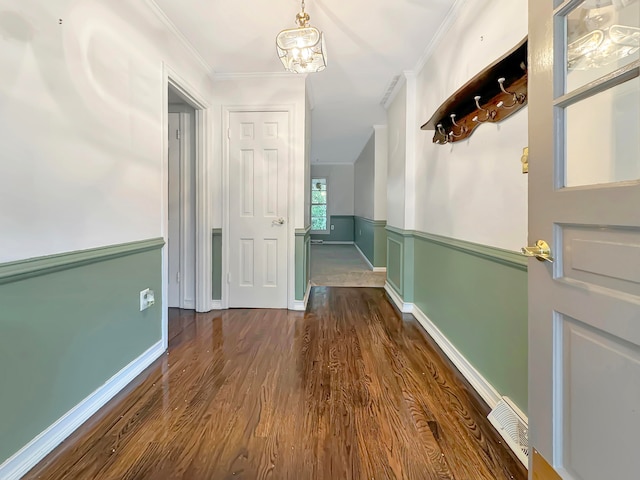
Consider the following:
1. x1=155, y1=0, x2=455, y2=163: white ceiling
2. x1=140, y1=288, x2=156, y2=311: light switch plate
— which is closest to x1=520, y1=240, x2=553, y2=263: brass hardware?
x1=155, y1=0, x2=455, y2=163: white ceiling

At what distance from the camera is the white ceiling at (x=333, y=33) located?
2.14 m

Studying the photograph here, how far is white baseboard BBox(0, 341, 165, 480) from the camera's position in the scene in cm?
121

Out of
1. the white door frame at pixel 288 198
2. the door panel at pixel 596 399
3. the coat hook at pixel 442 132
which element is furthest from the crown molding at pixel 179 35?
the door panel at pixel 596 399

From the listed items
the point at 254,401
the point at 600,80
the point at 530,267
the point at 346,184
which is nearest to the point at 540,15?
the point at 600,80

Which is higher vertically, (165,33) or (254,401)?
(165,33)

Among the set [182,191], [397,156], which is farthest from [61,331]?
[397,156]

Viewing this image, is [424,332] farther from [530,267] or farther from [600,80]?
[600,80]

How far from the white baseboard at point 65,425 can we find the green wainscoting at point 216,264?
1306 mm

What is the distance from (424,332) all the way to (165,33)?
9.96 feet

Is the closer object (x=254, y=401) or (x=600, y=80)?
(x=600, y=80)

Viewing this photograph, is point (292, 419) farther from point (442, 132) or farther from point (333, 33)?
point (333, 33)

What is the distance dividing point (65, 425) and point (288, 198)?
2.40 metres

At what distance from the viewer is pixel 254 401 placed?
172 cm

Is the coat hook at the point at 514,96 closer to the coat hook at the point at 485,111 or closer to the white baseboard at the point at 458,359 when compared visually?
the coat hook at the point at 485,111
